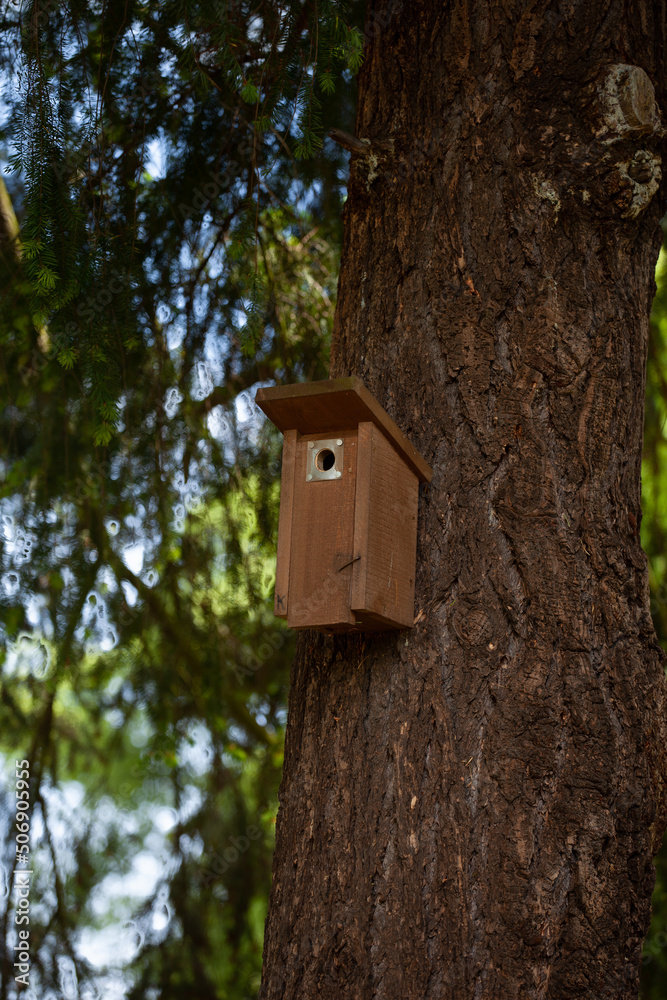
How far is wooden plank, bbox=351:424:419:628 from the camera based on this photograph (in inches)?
57.1

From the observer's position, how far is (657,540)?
3.79 metres

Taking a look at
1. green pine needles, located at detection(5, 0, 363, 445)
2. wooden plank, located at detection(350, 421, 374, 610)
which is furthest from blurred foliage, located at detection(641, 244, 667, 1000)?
wooden plank, located at detection(350, 421, 374, 610)

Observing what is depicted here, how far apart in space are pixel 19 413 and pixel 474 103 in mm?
2107

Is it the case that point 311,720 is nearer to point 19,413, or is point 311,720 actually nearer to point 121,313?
point 121,313

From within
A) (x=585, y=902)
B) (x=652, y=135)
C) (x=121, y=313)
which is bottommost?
(x=585, y=902)

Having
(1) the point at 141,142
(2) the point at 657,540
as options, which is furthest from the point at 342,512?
(2) the point at 657,540

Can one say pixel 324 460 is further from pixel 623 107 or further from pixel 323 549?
pixel 623 107

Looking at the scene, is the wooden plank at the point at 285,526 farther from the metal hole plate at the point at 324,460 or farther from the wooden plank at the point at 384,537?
the wooden plank at the point at 384,537

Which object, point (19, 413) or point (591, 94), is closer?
point (591, 94)

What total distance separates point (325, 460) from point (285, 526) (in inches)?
5.5

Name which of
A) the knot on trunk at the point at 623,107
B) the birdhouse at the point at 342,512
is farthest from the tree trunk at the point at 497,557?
the birdhouse at the point at 342,512

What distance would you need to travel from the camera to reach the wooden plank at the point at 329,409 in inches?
56.9

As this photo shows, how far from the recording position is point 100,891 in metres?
4.27

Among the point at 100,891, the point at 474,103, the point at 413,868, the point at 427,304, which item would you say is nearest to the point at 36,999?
the point at 100,891
